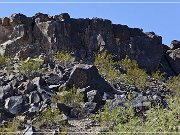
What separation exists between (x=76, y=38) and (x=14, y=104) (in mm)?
39836

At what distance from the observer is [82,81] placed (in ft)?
104

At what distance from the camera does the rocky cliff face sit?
2410 inches

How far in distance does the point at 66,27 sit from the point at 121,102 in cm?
3762

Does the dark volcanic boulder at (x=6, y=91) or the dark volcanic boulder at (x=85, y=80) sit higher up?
the dark volcanic boulder at (x=85, y=80)

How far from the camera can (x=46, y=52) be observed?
59.9 m

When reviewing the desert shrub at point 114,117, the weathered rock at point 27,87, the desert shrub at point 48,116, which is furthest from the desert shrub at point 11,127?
the weathered rock at point 27,87

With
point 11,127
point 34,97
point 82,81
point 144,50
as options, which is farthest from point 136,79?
point 11,127

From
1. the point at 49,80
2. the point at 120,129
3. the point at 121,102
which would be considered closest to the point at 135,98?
the point at 121,102

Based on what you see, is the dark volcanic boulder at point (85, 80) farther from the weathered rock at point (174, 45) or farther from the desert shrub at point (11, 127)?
the weathered rock at point (174, 45)

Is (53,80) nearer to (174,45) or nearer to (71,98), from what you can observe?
(71,98)

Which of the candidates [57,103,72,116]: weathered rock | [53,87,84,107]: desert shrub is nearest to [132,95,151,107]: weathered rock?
[53,87,84,107]: desert shrub

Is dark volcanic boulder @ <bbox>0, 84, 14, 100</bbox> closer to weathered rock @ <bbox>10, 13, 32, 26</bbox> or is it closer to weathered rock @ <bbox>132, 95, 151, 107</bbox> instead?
weathered rock @ <bbox>132, 95, 151, 107</bbox>

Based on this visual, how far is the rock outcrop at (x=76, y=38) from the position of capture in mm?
61094

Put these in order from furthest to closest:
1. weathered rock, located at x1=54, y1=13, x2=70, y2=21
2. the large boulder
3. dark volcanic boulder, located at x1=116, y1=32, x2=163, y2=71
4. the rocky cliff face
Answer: the large boulder
dark volcanic boulder, located at x1=116, y1=32, x2=163, y2=71
weathered rock, located at x1=54, y1=13, x2=70, y2=21
the rocky cliff face
